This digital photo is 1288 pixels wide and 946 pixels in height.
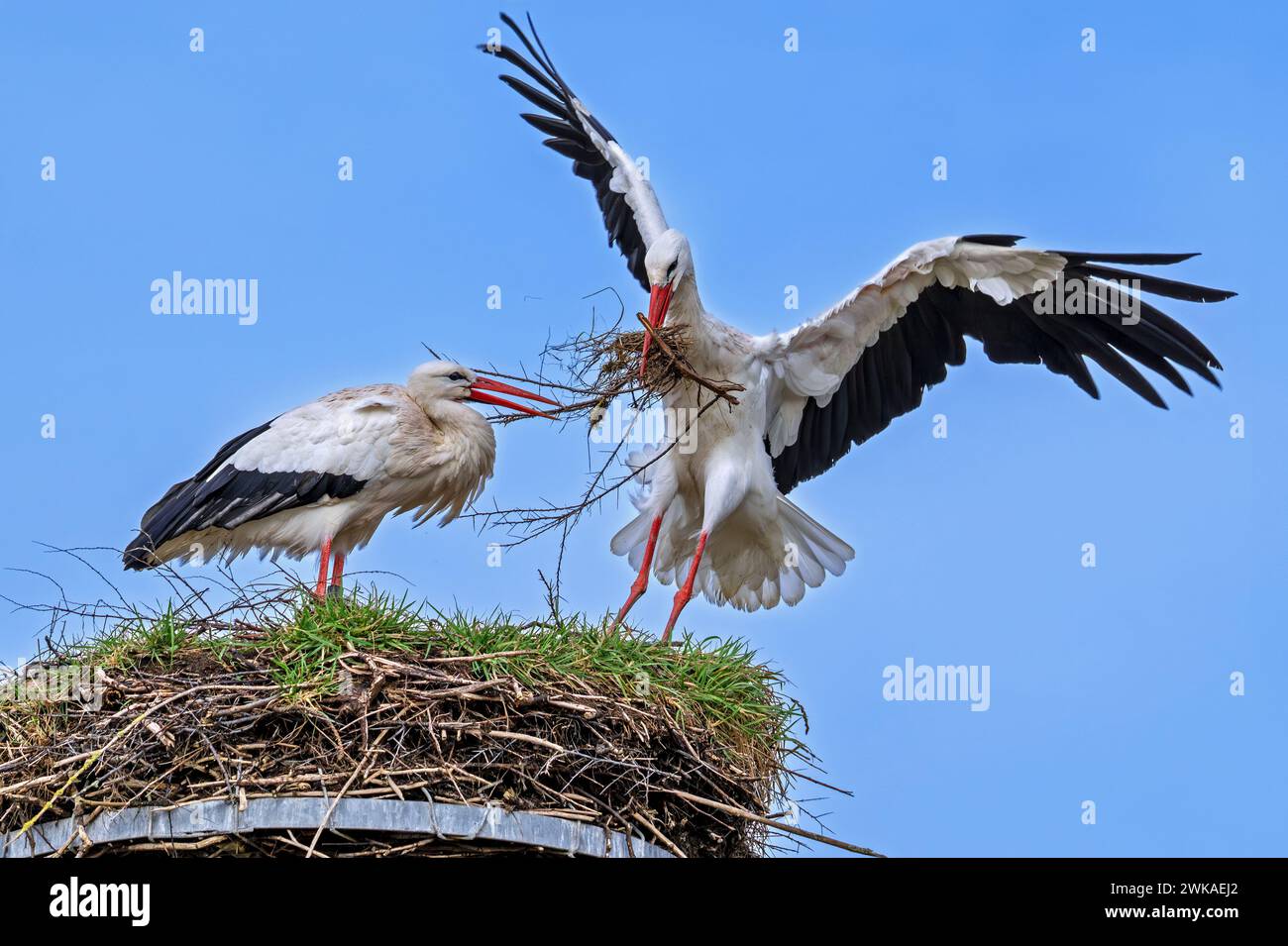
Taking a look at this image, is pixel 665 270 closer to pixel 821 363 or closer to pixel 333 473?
pixel 821 363

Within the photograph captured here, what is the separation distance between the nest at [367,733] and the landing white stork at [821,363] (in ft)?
6.26

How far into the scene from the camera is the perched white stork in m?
6.46

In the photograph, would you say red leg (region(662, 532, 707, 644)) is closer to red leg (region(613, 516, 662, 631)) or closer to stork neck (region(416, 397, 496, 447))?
red leg (region(613, 516, 662, 631))

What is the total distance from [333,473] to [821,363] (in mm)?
2425

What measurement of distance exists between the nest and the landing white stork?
1909 millimetres

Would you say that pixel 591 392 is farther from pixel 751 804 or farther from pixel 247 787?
pixel 247 787

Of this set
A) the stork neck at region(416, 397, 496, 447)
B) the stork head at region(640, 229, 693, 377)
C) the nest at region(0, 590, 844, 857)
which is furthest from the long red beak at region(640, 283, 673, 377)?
the nest at region(0, 590, 844, 857)

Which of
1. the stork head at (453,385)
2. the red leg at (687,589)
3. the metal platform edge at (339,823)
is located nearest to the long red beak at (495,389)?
the stork head at (453,385)

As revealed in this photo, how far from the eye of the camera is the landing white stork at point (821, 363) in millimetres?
7055

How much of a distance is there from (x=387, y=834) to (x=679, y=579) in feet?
10.9

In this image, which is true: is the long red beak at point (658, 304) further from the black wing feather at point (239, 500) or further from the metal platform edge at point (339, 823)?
the metal platform edge at point (339, 823)

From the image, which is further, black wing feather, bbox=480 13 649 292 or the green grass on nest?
black wing feather, bbox=480 13 649 292

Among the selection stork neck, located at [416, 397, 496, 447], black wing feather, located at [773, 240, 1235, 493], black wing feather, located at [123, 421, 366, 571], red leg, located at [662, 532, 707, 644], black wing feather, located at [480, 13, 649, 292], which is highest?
black wing feather, located at [480, 13, 649, 292]
